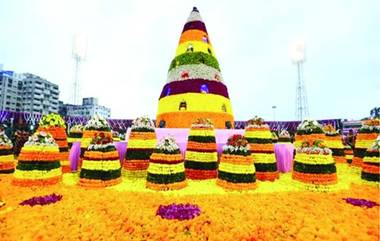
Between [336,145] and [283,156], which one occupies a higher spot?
[336,145]

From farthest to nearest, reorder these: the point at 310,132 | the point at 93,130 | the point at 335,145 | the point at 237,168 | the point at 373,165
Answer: the point at 335,145 < the point at 310,132 < the point at 93,130 < the point at 373,165 < the point at 237,168

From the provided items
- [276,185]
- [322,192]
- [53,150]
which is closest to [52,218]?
[53,150]

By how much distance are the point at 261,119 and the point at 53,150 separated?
940 cm

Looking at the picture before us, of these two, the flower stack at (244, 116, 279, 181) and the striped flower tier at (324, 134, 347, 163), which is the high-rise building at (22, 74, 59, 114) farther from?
the striped flower tier at (324, 134, 347, 163)

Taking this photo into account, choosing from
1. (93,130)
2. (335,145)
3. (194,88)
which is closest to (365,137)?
(335,145)

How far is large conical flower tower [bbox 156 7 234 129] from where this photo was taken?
15.8 m

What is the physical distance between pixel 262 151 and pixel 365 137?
250 inches

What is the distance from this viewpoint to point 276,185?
1047 centimetres

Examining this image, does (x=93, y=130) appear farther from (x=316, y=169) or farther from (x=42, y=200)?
(x=316, y=169)

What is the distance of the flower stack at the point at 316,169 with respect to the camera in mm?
9734

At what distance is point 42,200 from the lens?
7.81 m

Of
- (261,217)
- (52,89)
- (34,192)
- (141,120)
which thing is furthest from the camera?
(52,89)

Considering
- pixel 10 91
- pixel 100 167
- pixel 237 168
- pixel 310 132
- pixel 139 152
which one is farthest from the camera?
pixel 10 91

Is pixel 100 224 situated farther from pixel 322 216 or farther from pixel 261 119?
pixel 261 119
